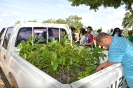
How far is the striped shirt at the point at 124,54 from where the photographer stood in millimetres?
2633

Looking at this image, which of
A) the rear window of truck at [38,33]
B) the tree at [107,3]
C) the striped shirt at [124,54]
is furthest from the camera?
the tree at [107,3]

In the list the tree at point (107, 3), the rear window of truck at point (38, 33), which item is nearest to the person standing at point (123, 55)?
the rear window of truck at point (38, 33)

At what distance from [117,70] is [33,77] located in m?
1.04

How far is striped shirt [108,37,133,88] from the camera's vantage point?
263 cm

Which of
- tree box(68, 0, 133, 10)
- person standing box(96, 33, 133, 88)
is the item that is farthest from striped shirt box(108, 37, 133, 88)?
tree box(68, 0, 133, 10)

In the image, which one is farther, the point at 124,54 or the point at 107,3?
the point at 107,3

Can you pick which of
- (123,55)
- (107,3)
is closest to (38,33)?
(123,55)

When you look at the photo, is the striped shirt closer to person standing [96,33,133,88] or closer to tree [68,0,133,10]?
person standing [96,33,133,88]

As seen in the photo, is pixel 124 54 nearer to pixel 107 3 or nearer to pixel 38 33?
pixel 38 33

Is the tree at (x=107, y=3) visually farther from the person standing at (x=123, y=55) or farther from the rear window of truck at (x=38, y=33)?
the person standing at (x=123, y=55)

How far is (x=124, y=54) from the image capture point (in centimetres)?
264

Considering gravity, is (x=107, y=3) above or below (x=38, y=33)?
above

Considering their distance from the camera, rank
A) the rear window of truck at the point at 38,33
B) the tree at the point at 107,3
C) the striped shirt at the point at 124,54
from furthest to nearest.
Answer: the tree at the point at 107,3 → the rear window of truck at the point at 38,33 → the striped shirt at the point at 124,54

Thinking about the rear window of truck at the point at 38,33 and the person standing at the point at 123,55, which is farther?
the rear window of truck at the point at 38,33
